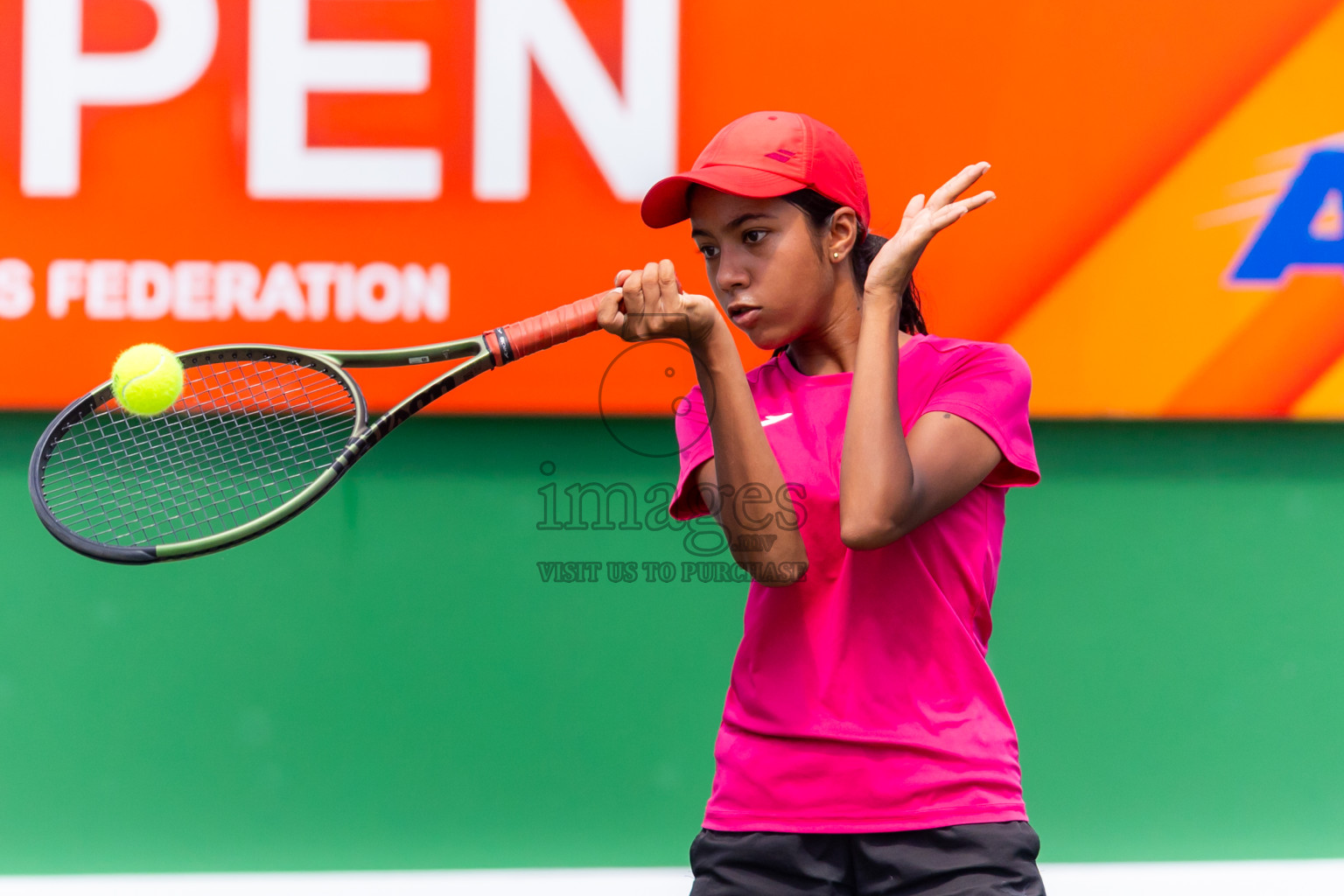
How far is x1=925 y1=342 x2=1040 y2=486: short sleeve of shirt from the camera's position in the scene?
132cm

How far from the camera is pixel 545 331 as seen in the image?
4.73 ft

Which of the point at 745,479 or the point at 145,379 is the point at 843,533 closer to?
the point at 745,479

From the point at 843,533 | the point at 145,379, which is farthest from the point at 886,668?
the point at 145,379

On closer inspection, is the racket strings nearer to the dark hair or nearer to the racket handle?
the racket handle

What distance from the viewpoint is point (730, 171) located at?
140cm

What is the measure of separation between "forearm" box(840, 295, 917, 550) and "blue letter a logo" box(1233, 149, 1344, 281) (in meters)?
1.56

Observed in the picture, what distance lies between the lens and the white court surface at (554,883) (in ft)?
7.72

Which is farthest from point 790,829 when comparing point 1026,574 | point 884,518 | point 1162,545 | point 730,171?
point 1162,545

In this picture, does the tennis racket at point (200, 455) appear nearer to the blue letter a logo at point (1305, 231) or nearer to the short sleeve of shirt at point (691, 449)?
the short sleeve of shirt at point (691, 449)

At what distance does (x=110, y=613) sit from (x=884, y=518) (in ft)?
6.20

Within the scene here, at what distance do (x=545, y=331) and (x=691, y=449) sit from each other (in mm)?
253

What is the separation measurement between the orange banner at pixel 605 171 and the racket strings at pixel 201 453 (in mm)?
138

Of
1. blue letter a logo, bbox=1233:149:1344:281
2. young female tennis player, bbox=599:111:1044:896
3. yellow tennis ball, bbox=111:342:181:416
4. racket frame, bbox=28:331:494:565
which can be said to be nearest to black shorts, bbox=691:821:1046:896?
young female tennis player, bbox=599:111:1044:896

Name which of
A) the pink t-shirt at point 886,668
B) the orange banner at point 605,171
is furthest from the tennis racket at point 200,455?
the pink t-shirt at point 886,668
